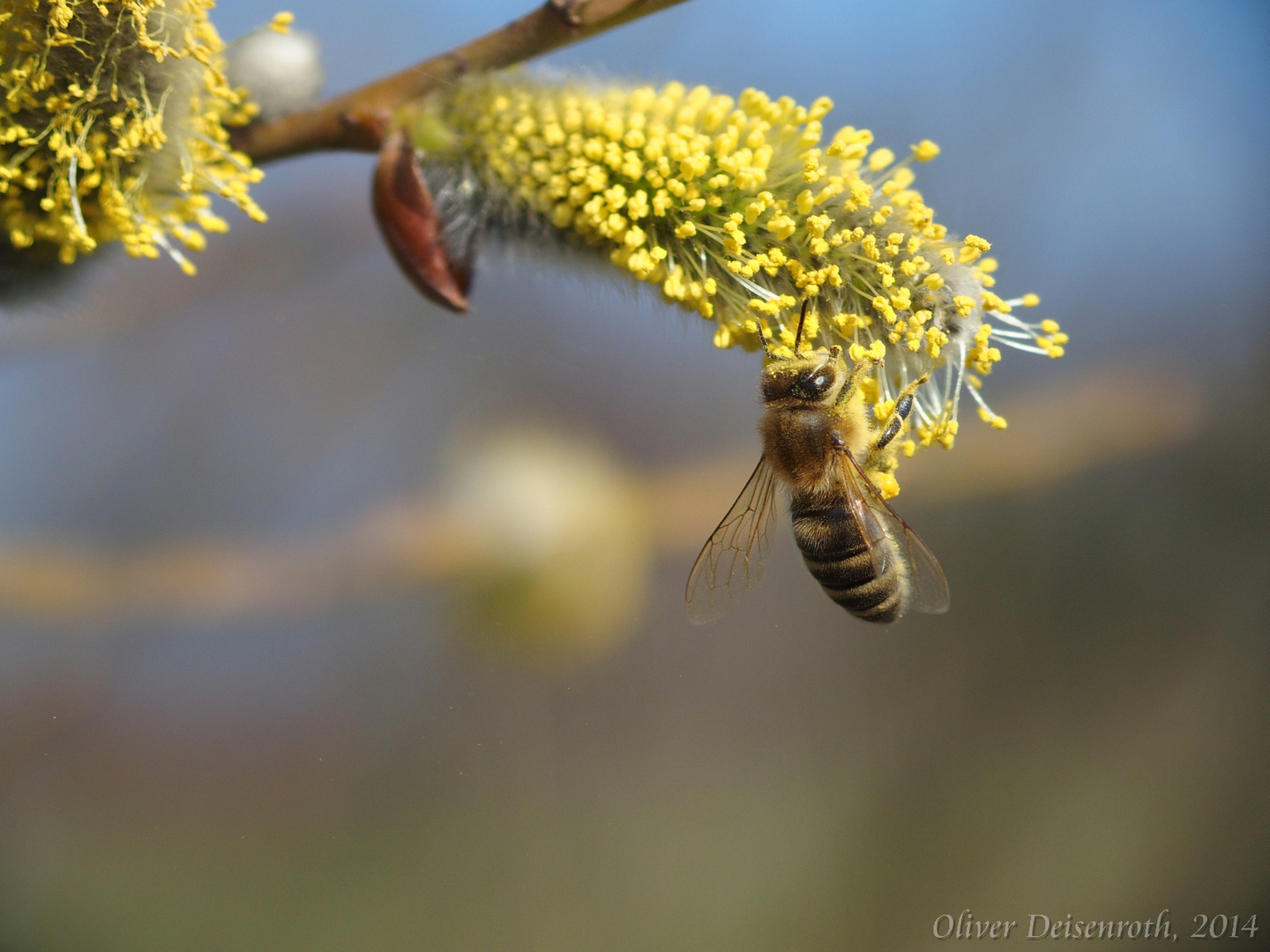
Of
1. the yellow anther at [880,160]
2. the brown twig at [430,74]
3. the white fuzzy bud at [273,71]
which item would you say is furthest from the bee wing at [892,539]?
the white fuzzy bud at [273,71]

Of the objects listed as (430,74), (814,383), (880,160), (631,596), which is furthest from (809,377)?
(631,596)

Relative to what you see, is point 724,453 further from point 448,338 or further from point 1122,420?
point 1122,420

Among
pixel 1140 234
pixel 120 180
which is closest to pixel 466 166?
pixel 120 180

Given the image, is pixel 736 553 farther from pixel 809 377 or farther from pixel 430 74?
pixel 430 74

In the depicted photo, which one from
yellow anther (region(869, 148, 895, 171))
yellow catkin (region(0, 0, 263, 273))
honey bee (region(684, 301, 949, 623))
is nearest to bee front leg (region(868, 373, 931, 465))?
honey bee (region(684, 301, 949, 623))

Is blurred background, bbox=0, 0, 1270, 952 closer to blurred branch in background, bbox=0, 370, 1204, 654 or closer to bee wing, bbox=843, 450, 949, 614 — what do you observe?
blurred branch in background, bbox=0, 370, 1204, 654
